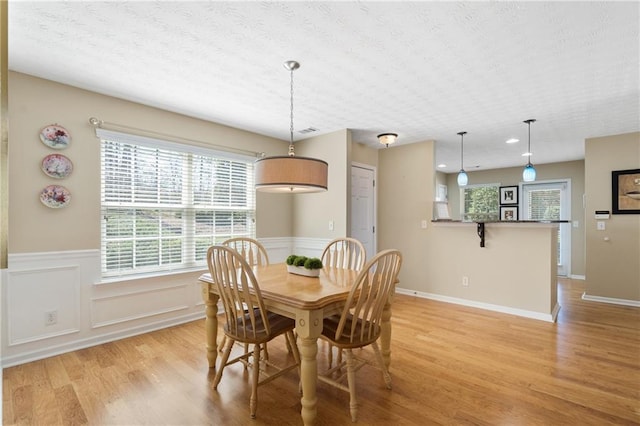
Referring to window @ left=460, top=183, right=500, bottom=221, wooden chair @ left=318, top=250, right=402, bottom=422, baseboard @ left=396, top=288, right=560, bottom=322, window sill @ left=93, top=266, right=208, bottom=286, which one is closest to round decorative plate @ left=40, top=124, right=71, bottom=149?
window sill @ left=93, top=266, right=208, bottom=286

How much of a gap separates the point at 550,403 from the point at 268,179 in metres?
2.38

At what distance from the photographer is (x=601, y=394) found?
83.0 inches

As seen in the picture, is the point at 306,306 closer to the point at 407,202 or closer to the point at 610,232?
the point at 407,202

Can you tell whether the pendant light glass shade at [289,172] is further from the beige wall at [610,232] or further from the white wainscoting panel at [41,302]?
the beige wall at [610,232]

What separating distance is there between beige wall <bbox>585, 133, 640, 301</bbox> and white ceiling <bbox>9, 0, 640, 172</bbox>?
668 millimetres

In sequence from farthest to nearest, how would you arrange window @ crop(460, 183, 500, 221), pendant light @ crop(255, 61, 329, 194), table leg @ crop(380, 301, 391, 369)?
window @ crop(460, 183, 500, 221) < table leg @ crop(380, 301, 391, 369) < pendant light @ crop(255, 61, 329, 194)

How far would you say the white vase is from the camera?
2.38 m

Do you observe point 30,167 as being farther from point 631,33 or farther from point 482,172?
point 482,172

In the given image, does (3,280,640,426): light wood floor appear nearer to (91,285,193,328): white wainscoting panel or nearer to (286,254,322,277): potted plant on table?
(91,285,193,328): white wainscoting panel

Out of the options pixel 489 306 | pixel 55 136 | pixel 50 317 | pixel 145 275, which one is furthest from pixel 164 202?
pixel 489 306

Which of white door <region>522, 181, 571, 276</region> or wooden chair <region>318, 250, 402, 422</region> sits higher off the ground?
white door <region>522, 181, 571, 276</region>

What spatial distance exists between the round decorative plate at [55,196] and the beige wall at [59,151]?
4cm

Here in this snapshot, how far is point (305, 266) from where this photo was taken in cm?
241

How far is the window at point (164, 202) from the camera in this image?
3.05 metres
